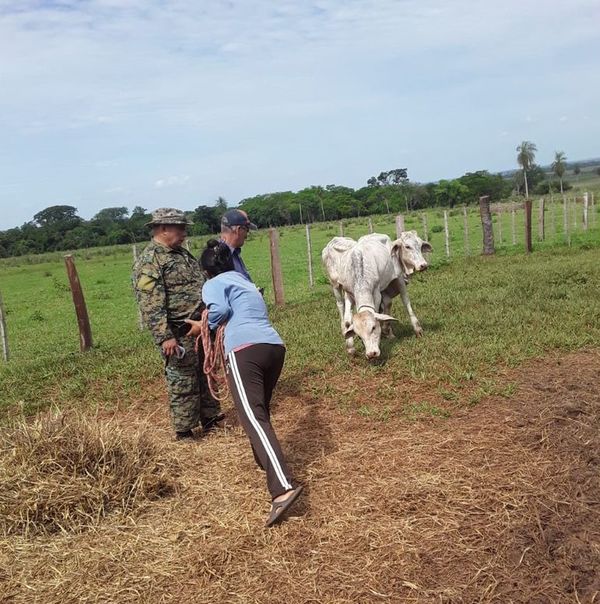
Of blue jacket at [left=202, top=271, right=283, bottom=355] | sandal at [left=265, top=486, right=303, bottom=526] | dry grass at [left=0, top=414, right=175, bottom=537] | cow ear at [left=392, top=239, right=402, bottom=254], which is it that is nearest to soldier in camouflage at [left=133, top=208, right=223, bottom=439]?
dry grass at [left=0, top=414, right=175, bottom=537]

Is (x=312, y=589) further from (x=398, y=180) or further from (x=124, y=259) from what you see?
(x=398, y=180)

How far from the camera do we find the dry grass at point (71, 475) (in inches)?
159

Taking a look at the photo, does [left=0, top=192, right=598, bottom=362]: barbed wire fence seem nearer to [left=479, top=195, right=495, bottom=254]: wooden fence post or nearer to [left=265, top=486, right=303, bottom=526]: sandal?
[left=479, top=195, right=495, bottom=254]: wooden fence post

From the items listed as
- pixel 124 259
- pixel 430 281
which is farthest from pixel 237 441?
pixel 124 259

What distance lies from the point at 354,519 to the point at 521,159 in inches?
3118

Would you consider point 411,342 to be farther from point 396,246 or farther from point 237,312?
point 237,312

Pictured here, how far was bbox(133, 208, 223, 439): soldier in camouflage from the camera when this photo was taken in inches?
199

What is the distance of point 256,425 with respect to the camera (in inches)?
156

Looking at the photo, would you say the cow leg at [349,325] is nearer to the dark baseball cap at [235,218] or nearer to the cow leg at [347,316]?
the cow leg at [347,316]

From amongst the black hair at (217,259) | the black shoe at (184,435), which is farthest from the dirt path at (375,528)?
the black hair at (217,259)

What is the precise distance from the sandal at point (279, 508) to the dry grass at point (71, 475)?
1027mm

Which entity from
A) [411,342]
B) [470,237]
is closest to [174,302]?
[411,342]

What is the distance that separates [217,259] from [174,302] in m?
0.75

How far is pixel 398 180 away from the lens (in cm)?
10175
